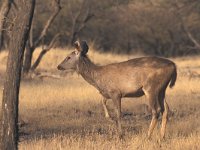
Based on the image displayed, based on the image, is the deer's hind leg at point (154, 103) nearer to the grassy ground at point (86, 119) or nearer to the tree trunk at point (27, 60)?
the grassy ground at point (86, 119)

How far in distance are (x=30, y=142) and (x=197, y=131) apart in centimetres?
333

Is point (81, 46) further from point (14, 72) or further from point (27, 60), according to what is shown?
point (27, 60)

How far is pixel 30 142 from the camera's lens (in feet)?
33.1

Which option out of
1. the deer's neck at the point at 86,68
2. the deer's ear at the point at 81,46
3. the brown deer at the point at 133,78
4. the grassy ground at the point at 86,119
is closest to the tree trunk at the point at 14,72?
the grassy ground at the point at 86,119

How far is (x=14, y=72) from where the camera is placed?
27.8 ft

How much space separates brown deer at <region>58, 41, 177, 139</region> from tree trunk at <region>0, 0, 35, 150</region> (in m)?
2.86

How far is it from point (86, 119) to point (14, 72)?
5398mm

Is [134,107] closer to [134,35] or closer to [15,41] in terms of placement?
[15,41]

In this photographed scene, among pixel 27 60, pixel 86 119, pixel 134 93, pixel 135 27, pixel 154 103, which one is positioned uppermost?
pixel 135 27

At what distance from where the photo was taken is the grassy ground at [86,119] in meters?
9.75

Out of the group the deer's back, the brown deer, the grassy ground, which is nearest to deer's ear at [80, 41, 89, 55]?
the brown deer

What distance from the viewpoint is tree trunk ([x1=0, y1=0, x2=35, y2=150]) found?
8430 millimetres

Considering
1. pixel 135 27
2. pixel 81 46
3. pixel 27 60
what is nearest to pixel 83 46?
pixel 81 46

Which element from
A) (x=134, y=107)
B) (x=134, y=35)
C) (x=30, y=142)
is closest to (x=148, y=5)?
(x=134, y=35)
